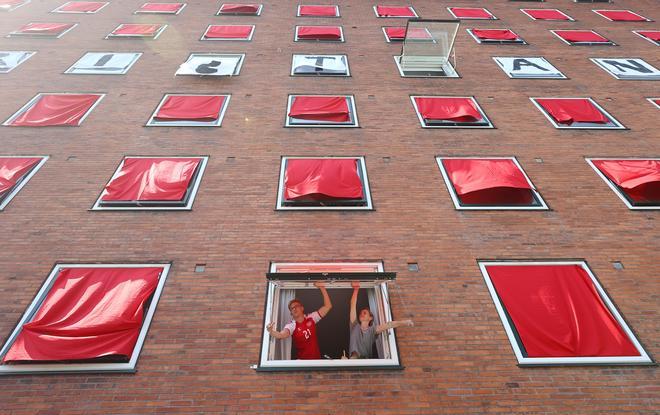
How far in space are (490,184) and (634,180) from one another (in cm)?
359

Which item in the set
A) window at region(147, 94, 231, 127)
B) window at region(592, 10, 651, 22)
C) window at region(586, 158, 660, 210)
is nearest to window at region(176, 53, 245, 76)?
window at region(147, 94, 231, 127)

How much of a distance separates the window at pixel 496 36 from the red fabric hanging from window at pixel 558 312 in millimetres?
12587

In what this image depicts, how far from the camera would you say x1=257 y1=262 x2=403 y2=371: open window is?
542 cm

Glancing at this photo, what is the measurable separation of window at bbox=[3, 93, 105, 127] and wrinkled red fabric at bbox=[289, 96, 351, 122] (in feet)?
21.4

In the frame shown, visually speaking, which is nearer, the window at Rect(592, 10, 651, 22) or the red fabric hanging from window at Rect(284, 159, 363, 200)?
the red fabric hanging from window at Rect(284, 159, 363, 200)

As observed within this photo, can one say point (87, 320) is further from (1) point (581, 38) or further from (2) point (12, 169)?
(1) point (581, 38)

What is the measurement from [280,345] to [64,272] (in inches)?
180

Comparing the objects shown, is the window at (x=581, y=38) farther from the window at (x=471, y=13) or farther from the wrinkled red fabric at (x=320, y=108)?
the wrinkled red fabric at (x=320, y=108)

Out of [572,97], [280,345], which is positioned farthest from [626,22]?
[280,345]

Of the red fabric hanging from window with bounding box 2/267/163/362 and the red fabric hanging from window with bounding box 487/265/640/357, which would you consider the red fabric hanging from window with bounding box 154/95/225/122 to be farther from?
the red fabric hanging from window with bounding box 487/265/640/357

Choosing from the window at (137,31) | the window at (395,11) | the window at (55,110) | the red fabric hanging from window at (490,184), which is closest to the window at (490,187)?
the red fabric hanging from window at (490,184)

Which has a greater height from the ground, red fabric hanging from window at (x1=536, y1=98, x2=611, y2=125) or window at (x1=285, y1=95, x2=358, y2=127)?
red fabric hanging from window at (x1=536, y1=98, x2=611, y2=125)

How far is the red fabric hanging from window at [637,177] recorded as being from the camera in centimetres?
801

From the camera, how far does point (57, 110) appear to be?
1037 centimetres
